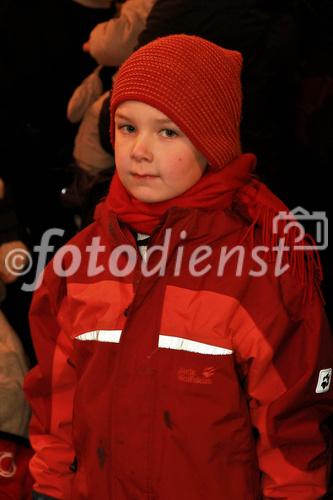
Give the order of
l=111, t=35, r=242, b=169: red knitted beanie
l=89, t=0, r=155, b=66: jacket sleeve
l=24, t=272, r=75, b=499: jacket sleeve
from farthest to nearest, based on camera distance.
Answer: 1. l=89, t=0, r=155, b=66: jacket sleeve
2. l=24, t=272, r=75, b=499: jacket sleeve
3. l=111, t=35, r=242, b=169: red knitted beanie

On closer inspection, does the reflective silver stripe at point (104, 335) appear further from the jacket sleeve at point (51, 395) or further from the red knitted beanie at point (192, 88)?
the red knitted beanie at point (192, 88)

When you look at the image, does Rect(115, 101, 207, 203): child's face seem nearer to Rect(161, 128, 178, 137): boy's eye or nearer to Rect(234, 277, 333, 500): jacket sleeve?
Rect(161, 128, 178, 137): boy's eye

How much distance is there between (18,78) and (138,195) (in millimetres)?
1190

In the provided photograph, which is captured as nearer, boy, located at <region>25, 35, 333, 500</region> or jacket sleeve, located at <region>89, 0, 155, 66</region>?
boy, located at <region>25, 35, 333, 500</region>

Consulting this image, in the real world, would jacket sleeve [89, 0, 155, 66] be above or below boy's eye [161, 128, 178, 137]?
above

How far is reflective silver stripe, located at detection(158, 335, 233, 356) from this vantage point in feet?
3.72

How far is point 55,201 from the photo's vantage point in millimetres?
2078

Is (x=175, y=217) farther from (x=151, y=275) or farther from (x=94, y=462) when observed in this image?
(x=94, y=462)

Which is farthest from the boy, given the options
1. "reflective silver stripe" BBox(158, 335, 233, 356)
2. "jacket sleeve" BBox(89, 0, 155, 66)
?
"jacket sleeve" BBox(89, 0, 155, 66)

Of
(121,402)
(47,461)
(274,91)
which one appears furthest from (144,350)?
(274,91)

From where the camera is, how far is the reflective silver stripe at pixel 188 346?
113 cm

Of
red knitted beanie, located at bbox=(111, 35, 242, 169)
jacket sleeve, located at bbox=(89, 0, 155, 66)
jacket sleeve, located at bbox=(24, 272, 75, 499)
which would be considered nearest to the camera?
red knitted beanie, located at bbox=(111, 35, 242, 169)
